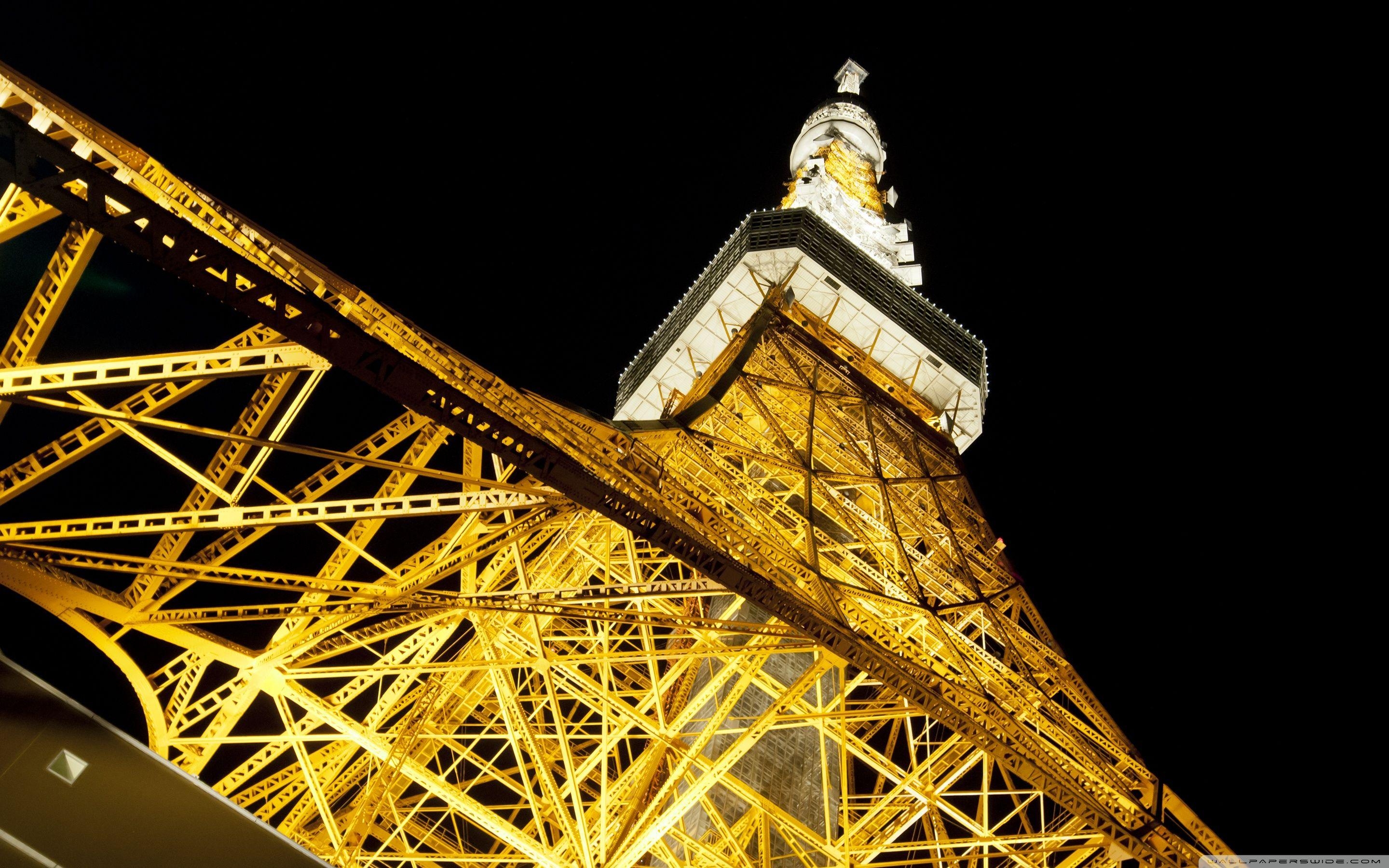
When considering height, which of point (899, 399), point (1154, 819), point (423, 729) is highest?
point (899, 399)

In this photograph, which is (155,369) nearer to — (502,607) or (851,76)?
(502,607)

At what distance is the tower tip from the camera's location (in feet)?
159

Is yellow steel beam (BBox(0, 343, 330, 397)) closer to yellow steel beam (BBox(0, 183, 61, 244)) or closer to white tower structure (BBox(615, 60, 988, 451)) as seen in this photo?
yellow steel beam (BBox(0, 183, 61, 244))

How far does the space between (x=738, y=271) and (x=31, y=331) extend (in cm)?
2151

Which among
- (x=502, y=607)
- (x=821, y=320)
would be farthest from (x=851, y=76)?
(x=502, y=607)

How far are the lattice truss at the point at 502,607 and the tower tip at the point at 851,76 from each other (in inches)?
1342

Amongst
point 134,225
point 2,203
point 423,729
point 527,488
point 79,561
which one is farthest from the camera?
point 423,729

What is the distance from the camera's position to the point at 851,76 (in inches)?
1923

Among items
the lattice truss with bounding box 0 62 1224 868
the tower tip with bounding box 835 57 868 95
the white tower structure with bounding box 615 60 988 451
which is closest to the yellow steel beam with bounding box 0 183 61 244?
the lattice truss with bounding box 0 62 1224 868

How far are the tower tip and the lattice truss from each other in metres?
34.1

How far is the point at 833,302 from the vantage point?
28.2m

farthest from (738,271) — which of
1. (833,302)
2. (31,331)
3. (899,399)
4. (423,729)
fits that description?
(31,331)

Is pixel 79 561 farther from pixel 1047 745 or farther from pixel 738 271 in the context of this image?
pixel 738 271

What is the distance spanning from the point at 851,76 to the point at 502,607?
44491 millimetres
